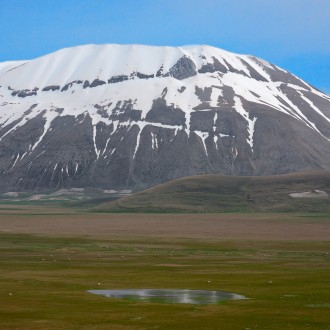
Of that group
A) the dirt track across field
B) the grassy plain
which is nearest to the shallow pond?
the grassy plain

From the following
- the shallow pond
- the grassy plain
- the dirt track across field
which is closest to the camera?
the grassy plain

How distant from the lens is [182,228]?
172m

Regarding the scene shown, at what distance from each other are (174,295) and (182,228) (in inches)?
4452

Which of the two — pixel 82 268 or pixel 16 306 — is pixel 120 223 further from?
pixel 16 306

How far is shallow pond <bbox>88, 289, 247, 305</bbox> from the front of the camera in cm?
5594

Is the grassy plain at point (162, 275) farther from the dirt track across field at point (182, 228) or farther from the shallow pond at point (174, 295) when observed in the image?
the shallow pond at point (174, 295)

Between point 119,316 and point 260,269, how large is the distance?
35498 mm

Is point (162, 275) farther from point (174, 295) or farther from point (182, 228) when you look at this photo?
point (182, 228)

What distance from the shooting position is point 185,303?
178ft

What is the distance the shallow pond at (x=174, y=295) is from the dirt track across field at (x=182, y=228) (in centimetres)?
8127

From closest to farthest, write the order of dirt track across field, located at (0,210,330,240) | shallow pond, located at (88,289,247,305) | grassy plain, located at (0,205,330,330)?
grassy plain, located at (0,205,330,330)
shallow pond, located at (88,289,247,305)
dirt track across field, located at (0,210,330,240)

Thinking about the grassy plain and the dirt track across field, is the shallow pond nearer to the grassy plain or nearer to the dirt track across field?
the grassy plain

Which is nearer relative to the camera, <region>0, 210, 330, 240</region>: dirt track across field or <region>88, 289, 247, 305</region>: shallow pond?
<region>88, 289, 247, 305</region>: shallow pond

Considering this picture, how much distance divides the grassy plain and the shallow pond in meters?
1.56
